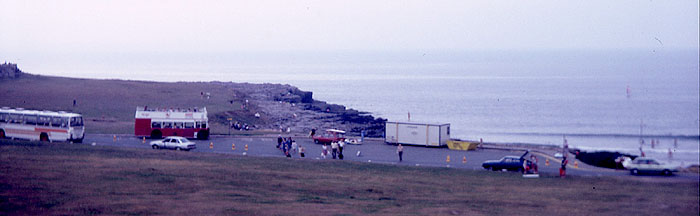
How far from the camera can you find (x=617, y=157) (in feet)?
90.2

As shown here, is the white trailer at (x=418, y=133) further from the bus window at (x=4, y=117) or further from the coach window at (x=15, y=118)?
the bus window at (x=4, y=117)

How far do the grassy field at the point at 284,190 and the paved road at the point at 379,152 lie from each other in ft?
11.5

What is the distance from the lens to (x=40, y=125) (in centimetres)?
3259

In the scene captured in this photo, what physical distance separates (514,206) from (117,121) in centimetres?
4034

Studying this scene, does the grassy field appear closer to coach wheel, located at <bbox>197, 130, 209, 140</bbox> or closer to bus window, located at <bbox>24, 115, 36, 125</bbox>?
bus window, located at <bbox>24, 115, 36, 125</bbox>

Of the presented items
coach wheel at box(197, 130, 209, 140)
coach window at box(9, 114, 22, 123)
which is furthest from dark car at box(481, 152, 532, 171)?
coach window at box(9, 114, 22, 123)

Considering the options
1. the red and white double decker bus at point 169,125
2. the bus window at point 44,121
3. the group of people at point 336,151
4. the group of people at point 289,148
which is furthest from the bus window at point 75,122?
the group of people at point 336,151

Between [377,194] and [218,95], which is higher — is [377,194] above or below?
below

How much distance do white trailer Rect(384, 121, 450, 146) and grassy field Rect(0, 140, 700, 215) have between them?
11.3 meters

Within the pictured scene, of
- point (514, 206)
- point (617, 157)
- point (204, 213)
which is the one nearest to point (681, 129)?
point (617, 157)

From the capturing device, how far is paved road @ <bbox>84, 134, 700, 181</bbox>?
91.5 ft

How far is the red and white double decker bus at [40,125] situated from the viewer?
32.5 metres

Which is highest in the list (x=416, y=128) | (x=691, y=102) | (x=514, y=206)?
(x=691, y=102)

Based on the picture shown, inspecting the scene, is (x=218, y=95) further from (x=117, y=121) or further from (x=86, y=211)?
(x=86, y=211)
